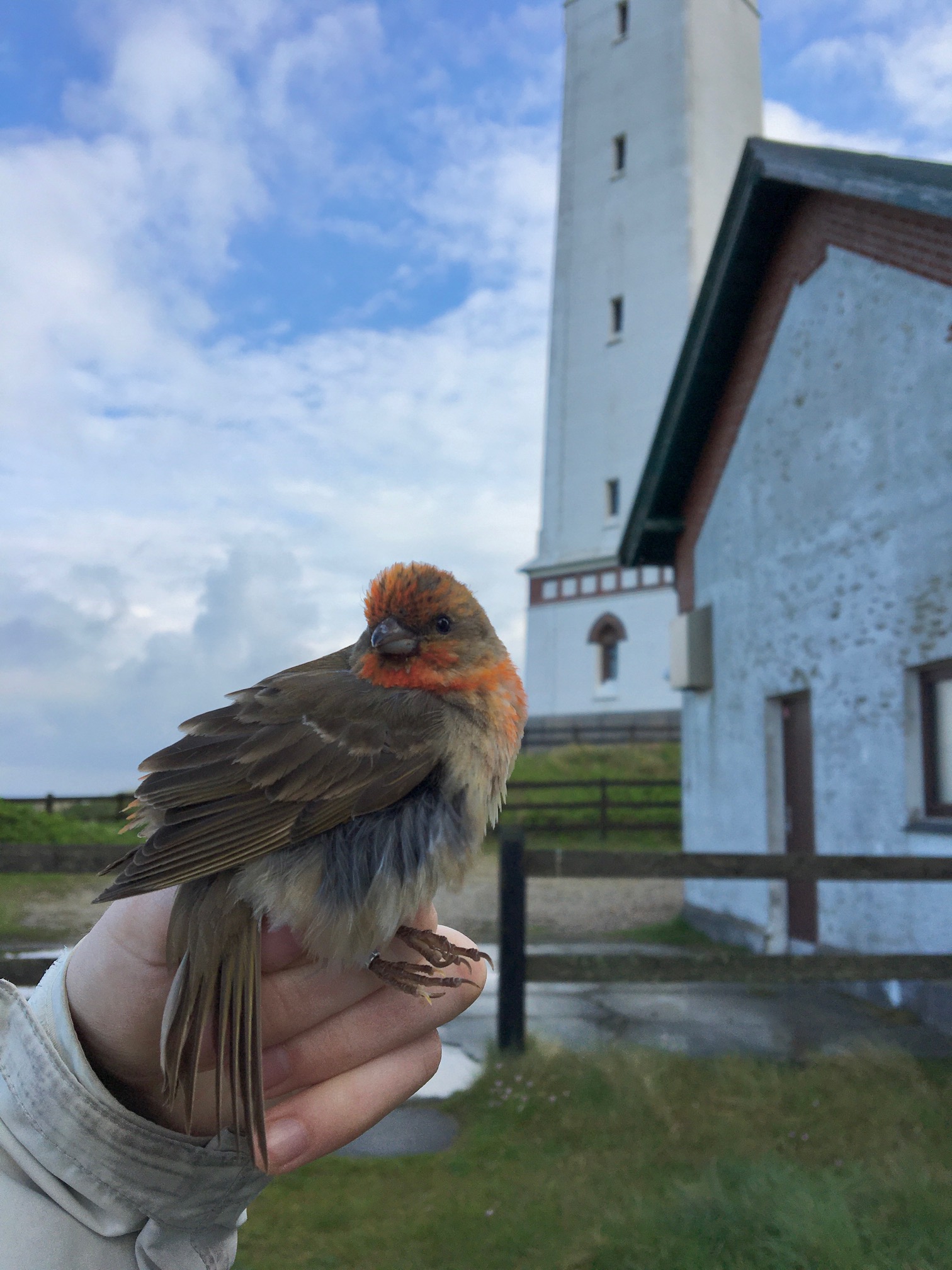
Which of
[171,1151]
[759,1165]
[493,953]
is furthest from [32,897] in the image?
[171,1151]

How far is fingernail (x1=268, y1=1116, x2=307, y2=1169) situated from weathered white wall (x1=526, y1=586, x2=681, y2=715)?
25.1 meters

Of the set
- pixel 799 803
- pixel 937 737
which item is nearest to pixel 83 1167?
pixel 937 737

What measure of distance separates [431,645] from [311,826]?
504mm

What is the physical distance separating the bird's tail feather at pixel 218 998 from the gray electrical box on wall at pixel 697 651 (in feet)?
35.0

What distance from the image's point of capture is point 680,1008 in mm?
8078

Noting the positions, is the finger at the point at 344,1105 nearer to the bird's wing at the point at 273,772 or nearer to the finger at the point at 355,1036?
the finger at the point at 355,1036

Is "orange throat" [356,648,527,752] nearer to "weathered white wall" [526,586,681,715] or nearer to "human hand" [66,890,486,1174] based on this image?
"human hand" [66,890,486,1174]

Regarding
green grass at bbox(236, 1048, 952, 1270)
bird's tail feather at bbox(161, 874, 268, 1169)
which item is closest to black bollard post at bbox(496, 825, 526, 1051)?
green grass at bbox(236, 1048, 952, 1270)

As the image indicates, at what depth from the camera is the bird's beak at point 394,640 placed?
199cm

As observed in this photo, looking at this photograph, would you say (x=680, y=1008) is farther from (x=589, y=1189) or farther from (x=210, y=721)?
(x=210, y=721)

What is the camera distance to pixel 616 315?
28.1 meters

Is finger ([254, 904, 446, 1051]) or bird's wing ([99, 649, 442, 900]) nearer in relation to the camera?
bird's wing ([99, 649, 442, 900])

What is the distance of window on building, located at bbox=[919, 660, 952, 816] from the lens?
7680 mm

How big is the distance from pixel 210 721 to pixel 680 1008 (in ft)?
23.7
